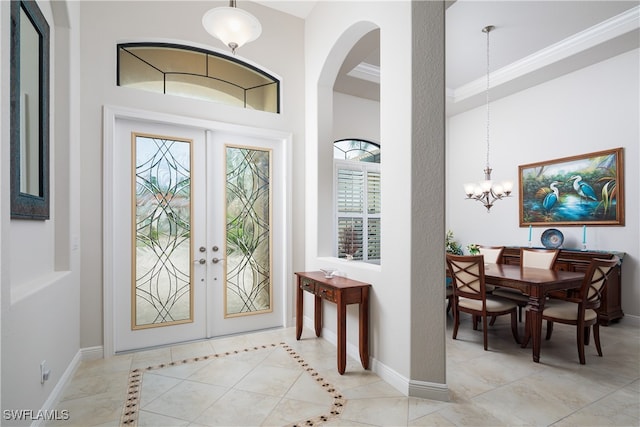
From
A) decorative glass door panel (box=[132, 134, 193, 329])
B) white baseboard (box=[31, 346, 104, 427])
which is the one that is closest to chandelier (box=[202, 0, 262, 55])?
decorative glass door panel (box=[132, 134, 193, 329])

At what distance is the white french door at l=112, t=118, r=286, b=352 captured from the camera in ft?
10.3

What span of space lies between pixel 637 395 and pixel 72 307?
436 centimetres

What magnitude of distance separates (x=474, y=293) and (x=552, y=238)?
2.31 meters

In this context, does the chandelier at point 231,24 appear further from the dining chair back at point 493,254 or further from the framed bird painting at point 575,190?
the framed bird painting at point 575,190

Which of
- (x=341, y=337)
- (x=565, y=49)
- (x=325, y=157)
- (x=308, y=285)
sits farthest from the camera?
(x=565, y=49)

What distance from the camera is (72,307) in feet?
8.70

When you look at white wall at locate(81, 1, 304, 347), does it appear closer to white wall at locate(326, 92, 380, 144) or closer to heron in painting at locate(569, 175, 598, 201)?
white wall at locate(326, 92, 380, 144)

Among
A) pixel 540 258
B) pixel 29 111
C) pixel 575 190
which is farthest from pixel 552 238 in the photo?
pixel 29 111

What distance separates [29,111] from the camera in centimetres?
204

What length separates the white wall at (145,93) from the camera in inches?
115

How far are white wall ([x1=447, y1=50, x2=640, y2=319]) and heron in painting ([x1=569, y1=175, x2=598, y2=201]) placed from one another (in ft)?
1.14

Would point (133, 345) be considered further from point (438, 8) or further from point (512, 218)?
point (512, 218)

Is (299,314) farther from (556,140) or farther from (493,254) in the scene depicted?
(556,140)

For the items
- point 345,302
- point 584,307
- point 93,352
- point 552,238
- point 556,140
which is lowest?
point 93,352
